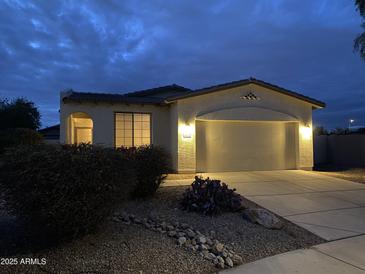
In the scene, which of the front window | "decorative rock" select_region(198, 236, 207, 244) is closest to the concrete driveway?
"decorative rock" select_region(198, 236, 207, 244)

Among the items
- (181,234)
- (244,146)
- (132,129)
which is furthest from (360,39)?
(181,234)

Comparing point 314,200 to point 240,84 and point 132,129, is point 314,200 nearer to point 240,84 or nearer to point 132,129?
point 240,84

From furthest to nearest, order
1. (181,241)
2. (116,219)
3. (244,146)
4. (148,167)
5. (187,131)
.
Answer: (244,146) < (187,131) < (148,167) < (116,219) < (181,241)

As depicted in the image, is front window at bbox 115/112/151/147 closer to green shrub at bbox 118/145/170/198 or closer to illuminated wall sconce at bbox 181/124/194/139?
illuminated wall sconce at bbox 181/124/194/139

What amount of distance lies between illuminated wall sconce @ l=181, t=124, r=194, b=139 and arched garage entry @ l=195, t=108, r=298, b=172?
1.97 feet

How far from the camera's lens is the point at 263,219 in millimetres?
6062

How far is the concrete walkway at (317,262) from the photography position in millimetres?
4203

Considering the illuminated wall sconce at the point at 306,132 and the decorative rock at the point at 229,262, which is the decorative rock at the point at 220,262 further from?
the illuminated wall sconce at the point at 306,132

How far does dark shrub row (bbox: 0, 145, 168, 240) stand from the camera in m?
3.59

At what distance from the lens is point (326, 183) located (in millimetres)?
10875

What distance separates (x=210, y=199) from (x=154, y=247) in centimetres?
238

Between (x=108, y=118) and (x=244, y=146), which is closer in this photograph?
(x=108, y=118)

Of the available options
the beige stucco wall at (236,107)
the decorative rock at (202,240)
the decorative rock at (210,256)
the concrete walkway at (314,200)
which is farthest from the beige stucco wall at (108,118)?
the decorative rock at (210,256)

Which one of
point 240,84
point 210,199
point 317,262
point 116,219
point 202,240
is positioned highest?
point 240,84
